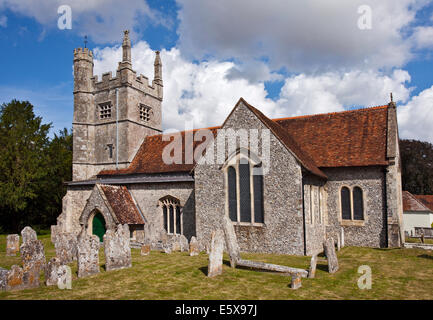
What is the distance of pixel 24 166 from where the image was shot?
96.1 feet

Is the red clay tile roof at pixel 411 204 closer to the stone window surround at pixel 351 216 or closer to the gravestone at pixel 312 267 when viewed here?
the stone window surround at pixel 351 216

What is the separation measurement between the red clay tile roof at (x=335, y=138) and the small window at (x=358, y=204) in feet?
5.12

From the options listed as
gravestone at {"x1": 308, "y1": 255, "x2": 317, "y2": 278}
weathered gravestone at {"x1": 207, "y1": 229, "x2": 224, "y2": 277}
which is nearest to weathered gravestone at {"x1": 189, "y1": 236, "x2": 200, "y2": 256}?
weathered gravestone at {"x1": 207, "y1": 229, "x2": 224, "y2": 277}

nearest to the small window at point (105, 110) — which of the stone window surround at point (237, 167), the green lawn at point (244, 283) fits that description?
the stone window surround at point (237, 167)

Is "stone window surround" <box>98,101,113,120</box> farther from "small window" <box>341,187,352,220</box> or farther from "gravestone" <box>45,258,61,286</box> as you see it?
"small window" <box>341,187,352,220</box>

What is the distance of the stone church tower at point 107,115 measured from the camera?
2569 cm

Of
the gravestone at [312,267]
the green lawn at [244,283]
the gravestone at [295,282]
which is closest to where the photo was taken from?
the green lawn at [244,283]

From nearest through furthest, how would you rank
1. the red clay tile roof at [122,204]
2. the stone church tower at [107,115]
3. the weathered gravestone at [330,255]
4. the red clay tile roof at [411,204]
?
the weathered gravestone at [330,255]
the red clay tile roof at [122,204]
the stone church tower at [107,115]
the red clay tile roof at [411,204]

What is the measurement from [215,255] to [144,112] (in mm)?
19690

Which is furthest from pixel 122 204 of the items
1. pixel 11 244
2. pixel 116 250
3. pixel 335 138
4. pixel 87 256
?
pixel 335 138

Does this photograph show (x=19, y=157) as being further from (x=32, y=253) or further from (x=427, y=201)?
(x=427, y=201)

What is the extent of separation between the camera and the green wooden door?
19.1 meters

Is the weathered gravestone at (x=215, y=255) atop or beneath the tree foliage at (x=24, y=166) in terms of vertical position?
beneath

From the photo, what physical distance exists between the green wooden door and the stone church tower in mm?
6572
